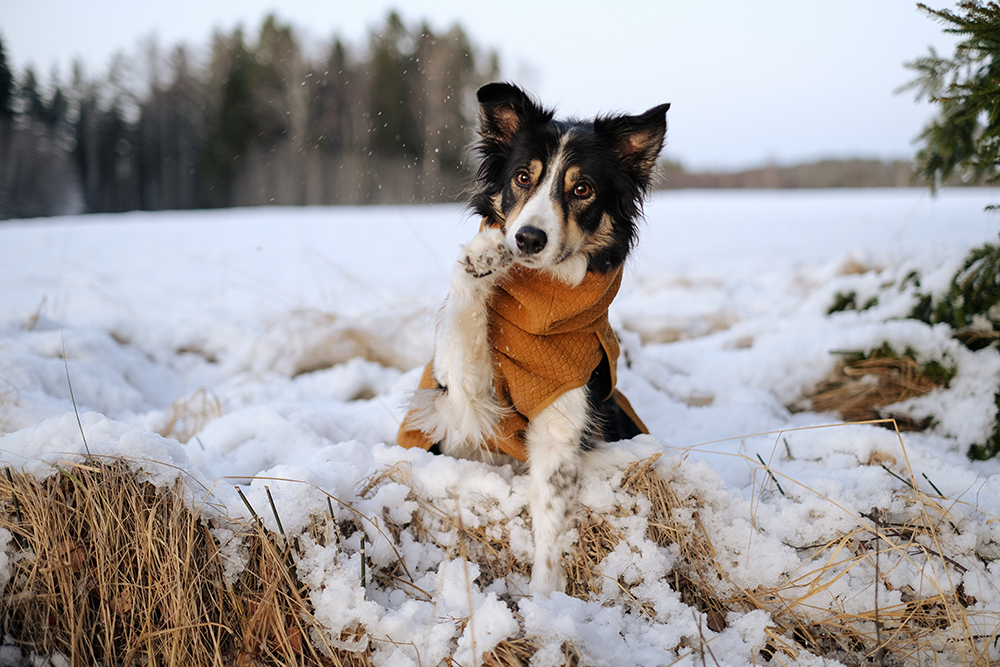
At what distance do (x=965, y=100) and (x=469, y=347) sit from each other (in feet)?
8.93

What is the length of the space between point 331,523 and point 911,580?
6.91 ft

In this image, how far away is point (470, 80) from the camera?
20.3 meters

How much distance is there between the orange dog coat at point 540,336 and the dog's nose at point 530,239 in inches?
7.3

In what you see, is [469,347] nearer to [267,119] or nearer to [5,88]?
[5,88]

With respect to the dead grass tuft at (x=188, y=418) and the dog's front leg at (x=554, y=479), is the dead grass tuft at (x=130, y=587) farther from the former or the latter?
the dead grass tuft at (x=188, y=418)

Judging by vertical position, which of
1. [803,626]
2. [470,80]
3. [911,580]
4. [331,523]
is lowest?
[803,626]

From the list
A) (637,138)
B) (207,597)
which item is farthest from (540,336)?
(207,597)

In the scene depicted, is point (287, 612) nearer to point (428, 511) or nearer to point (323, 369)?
point (428, 511)

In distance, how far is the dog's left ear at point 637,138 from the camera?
7.97ft

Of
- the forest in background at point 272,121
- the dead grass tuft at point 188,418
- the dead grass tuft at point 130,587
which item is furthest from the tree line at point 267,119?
the dead grass tuft at point 130,587

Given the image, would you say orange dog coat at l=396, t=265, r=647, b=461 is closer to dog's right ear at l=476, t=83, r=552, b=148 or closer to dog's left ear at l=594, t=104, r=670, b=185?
dog's left ear at l=594, t=104, r=670, b=185

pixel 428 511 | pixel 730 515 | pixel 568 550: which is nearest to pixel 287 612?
pixel 428 511

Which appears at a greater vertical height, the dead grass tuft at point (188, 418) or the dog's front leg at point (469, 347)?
the dog's front leg at point (469, 347)

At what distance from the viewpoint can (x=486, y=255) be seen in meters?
1.97
